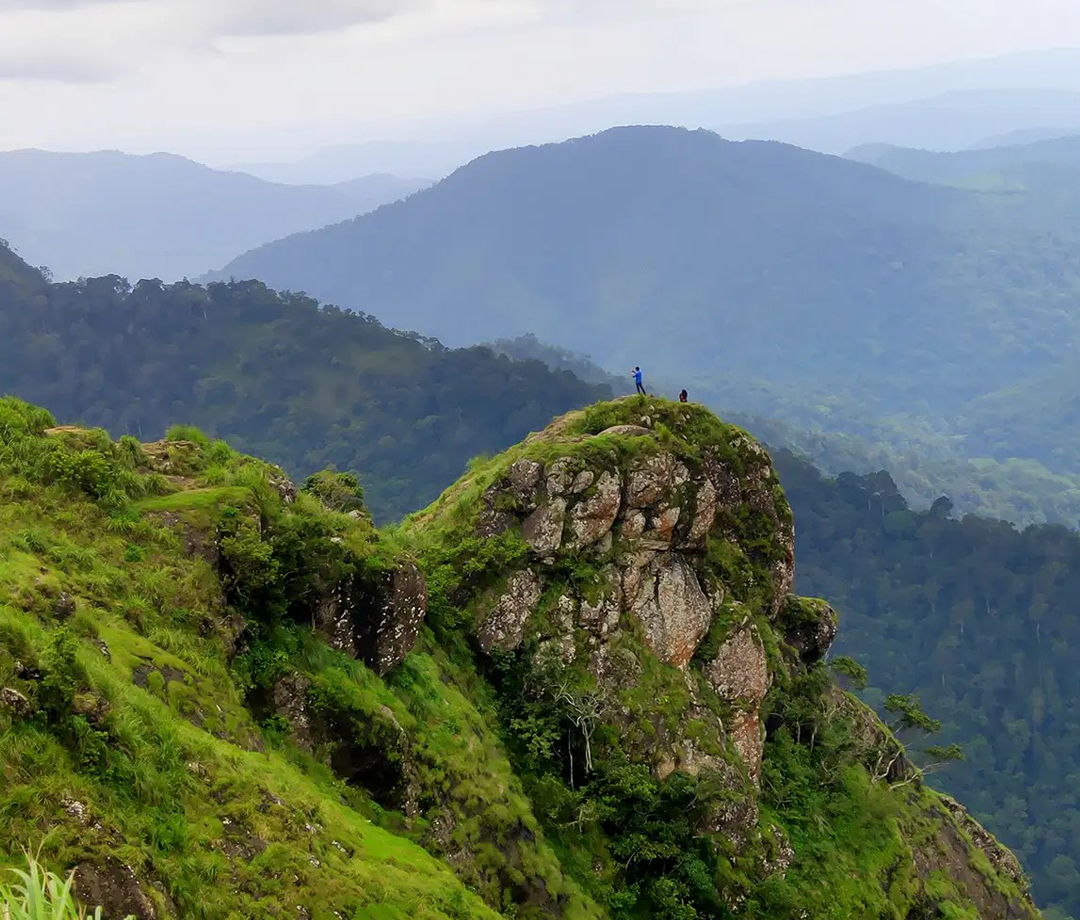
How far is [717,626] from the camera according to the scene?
2445cm

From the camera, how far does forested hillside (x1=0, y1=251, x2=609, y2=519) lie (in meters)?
140

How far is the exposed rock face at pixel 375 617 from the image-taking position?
55.3 ft

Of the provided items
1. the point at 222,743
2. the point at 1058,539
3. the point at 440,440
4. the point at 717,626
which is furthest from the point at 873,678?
the point at 222,743

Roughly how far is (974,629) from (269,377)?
119190 millimetres

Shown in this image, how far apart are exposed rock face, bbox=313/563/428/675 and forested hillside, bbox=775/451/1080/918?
263ft

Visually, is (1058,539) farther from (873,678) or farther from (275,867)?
(275,867)

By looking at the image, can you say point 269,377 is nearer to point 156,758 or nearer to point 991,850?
point 991,850

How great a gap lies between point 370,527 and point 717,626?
10.5m

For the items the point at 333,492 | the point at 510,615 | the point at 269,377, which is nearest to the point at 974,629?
the point at 510,615

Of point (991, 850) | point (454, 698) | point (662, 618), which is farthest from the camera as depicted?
point (991, 850)

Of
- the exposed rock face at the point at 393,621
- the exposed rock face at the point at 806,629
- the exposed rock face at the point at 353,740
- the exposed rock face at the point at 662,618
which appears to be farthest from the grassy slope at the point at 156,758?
the exposed rock face at the point at 806,629

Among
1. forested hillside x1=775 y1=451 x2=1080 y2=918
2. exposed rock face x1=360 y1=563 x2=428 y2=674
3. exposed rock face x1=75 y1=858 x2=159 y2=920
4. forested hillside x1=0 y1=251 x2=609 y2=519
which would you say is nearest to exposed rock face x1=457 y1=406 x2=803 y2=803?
exposed rock face x1=360 y1=563 x2=428 y2=674

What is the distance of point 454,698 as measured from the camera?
62.2ft

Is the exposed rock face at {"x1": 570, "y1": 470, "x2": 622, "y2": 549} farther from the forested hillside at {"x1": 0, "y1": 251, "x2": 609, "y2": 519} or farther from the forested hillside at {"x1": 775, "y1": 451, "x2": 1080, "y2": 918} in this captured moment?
the forested hillside at {"x1": 0, "y1": 251, "x2": 609, "y2": 519}
